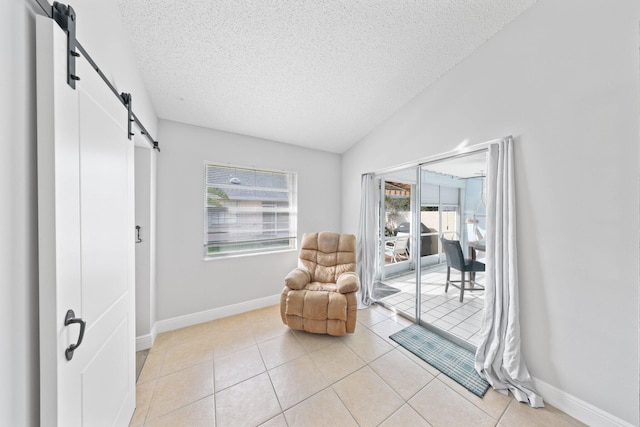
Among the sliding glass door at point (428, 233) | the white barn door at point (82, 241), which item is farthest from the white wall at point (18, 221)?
the sliding glass door at point (428, 233)

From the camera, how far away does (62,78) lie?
30.1 inches

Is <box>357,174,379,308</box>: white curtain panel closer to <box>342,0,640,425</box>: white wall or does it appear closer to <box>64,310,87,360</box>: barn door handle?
<box>342,0,640,425</box>: white wall

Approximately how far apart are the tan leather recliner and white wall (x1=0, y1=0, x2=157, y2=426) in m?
1.76

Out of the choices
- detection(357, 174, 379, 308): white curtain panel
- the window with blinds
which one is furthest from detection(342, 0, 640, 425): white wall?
the window with blinds

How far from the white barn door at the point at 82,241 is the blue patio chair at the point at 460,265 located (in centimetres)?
290

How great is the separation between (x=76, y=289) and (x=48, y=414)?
1.30 feet

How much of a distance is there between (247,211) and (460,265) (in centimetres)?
277

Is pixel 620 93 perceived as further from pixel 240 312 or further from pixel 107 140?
pixel 240 312

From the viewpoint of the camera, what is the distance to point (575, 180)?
1.47m

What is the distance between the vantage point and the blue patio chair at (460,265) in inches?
89.1

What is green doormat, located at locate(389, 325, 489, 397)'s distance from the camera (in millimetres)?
1728

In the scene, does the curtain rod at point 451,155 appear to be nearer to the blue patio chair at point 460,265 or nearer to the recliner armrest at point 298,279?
the blue patio chair at point 460,265

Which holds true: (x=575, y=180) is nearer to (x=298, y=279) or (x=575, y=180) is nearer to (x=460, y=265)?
(x=460, y=265)

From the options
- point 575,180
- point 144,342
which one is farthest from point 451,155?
point 144,342
